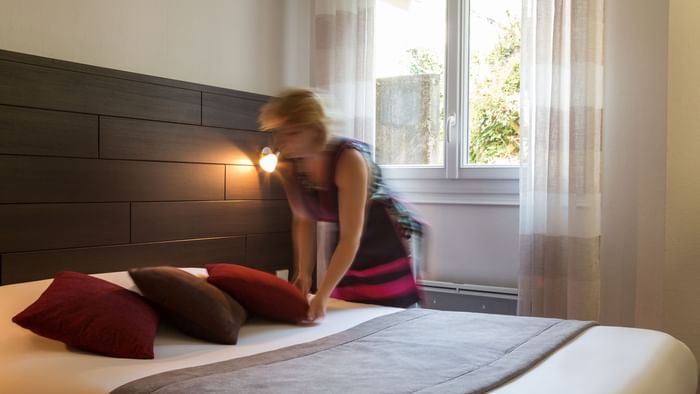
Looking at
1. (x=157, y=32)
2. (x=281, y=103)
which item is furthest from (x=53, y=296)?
(x=157, y=32)

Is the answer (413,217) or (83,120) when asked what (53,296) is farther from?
(413,217)

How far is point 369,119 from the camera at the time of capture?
3678mm

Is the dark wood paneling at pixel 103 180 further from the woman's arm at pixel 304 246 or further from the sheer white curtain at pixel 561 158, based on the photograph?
the sheer white curtain at pixel 561 158

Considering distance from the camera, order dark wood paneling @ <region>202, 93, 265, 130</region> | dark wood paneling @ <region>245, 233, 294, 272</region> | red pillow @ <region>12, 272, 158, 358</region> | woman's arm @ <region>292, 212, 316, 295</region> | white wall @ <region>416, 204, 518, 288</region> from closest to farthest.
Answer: red pillow @ <region>12, 272, 158, 358</region>, woman's arm @ <region>292, 212, 316, 295</region>, dark wood paneling @ <region>202, 93, 265, 130</region>, white wall @ <region>416, 204, 518, 288</region>, dark wood paneling @ <region>245, 233, 294, 272</region>

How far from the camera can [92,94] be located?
8.85 ft

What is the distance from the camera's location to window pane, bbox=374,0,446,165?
12.0ft

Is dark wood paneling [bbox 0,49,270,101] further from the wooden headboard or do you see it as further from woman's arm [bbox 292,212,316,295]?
woman's arm [bbox 292,212,316,295]

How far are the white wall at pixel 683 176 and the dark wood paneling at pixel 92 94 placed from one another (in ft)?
6.78

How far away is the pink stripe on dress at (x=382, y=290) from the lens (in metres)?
2.47

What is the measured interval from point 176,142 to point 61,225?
0.67 metres

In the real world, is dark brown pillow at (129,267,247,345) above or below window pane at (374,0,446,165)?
below

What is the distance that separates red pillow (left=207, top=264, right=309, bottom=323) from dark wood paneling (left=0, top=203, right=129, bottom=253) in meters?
0.75

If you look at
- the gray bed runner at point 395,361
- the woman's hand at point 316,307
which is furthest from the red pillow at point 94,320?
the woman's hand at point 316,307

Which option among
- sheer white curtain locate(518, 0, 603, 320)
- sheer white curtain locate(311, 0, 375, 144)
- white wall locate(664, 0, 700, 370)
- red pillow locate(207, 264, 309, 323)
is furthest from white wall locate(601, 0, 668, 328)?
red pillow locate(207, 264, 309, 323)
